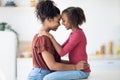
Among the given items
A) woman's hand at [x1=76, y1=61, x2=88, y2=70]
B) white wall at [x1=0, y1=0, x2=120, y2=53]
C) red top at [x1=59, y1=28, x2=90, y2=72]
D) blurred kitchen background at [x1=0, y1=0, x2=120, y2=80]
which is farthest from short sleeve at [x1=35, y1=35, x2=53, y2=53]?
white wall at [x1=0, y1=0, x2=120, y2=53]

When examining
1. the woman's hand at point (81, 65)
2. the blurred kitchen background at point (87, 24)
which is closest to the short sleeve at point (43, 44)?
the woman's hand at point (81, 65)

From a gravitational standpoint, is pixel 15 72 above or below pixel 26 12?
below

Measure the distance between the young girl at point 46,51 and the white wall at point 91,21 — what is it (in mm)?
2321

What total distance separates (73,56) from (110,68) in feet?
6.77

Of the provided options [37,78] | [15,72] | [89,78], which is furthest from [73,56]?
[15,72]

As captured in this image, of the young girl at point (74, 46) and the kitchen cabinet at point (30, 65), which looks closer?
the young girl at point (74, 46)

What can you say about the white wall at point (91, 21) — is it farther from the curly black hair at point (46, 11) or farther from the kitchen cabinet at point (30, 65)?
the curly black hair at point (46, 11)

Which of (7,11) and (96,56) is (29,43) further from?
(96,56)

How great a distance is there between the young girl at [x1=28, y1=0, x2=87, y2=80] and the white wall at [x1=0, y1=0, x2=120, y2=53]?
91.4 inches

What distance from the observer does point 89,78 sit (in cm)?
195

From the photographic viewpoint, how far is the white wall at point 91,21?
4.20 m

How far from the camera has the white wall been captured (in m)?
4.20

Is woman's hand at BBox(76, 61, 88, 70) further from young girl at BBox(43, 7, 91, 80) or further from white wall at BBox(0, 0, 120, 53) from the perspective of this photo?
white wall at BBox(0, 0, 120, 53)

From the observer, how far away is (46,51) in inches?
70.0
